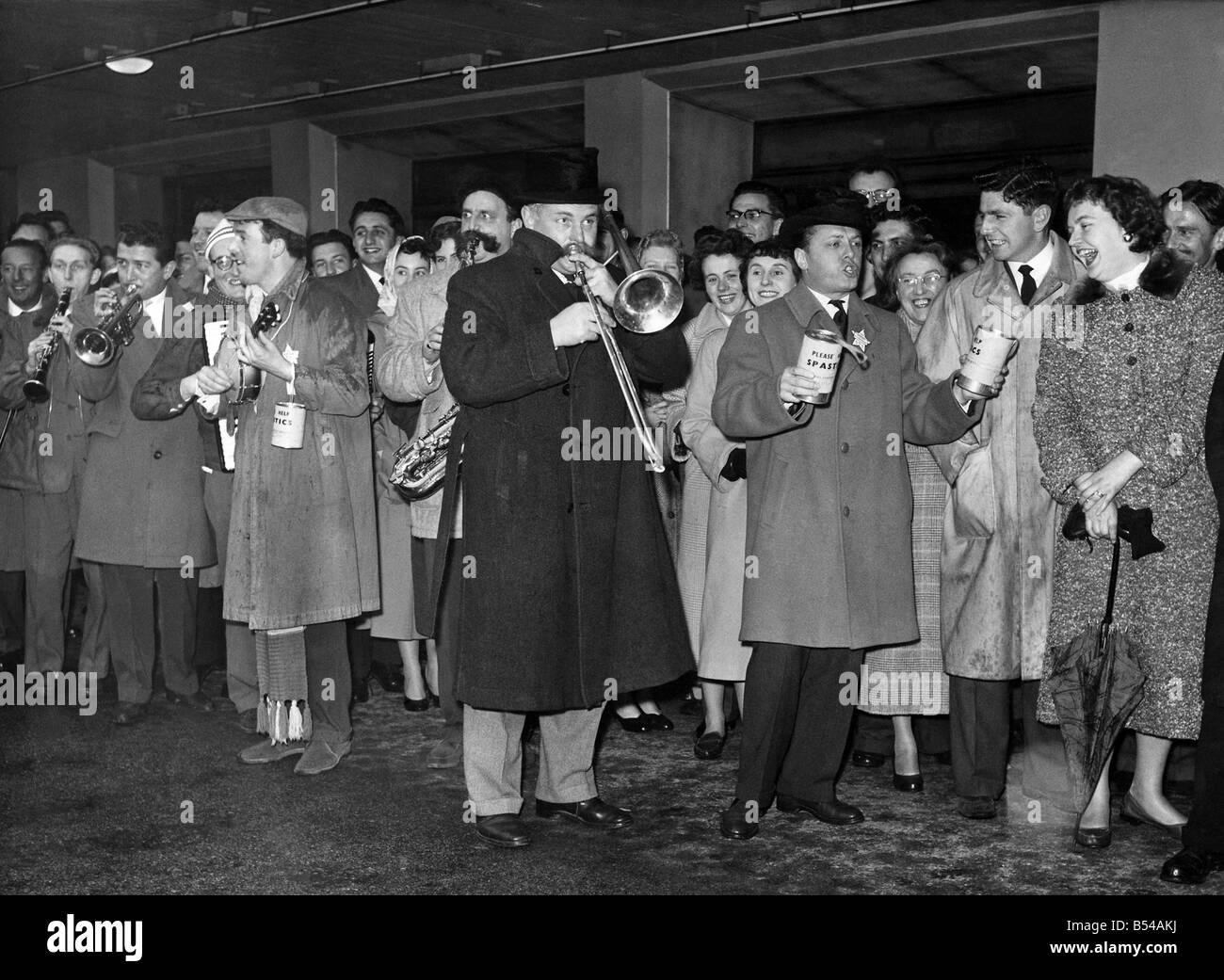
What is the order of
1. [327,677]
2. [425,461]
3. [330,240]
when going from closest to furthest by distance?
[425,461], [327,677], [330,240]

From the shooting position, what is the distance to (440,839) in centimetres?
480

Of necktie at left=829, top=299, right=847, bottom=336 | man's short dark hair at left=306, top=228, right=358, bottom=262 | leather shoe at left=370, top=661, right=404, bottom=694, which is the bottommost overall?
leather shoe at left=370, top=661, right=404, bottom=694

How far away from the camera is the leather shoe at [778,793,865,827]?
494cm

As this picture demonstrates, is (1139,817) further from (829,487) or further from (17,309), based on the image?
(17,309)

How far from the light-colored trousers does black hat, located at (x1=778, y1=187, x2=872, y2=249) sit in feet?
5.65

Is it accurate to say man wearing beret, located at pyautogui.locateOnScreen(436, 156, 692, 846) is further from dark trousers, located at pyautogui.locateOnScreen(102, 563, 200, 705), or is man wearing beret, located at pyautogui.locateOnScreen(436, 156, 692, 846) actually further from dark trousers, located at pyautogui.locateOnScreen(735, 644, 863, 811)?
dark trousers, located at pyautogui.locateOnScreen(102, 563, 200, 705)

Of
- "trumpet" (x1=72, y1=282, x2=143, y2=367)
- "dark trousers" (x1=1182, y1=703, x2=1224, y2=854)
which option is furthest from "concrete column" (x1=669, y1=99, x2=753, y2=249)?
"dark trousers" (x1=1182, y1=703, x2=1224, y2=854)

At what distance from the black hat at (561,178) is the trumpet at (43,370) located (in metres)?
3.14

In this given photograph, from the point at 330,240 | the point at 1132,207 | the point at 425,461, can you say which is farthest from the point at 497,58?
the point at 1132,207

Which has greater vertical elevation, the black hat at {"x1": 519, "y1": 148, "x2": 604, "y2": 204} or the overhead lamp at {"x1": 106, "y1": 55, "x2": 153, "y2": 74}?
the overhead lamp at {"x1": 106, "y1": 55, "x2": 153, "y2": 74}

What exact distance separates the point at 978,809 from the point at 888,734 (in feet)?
2.78

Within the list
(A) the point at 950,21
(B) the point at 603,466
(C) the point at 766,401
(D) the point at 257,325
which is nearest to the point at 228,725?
(D) the point at 257,325

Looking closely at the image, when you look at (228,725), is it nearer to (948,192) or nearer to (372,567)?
Answer: (372,567)

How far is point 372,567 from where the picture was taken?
5.78 metres
